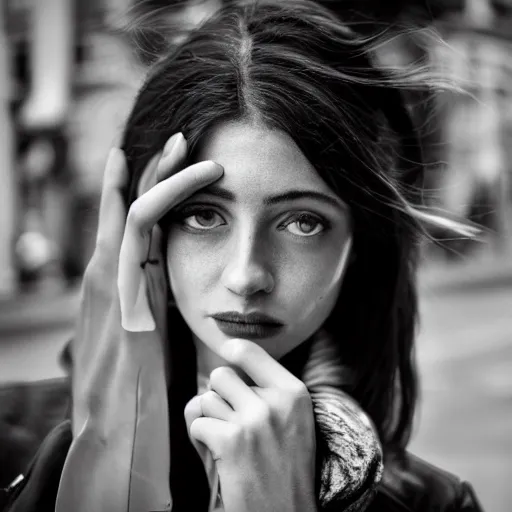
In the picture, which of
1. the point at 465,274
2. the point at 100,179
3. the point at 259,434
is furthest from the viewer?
the point at 465,274

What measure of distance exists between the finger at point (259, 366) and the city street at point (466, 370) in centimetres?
27

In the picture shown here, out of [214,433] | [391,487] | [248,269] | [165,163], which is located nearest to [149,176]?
[165,163]

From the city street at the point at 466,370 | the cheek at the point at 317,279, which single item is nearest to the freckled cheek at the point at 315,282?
the cheek at the point at 317,279

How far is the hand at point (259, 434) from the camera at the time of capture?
56 cm

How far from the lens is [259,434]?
558 mm

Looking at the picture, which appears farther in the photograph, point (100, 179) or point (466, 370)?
point (466, 370)

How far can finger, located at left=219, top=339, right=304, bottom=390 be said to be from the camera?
0.58 meters

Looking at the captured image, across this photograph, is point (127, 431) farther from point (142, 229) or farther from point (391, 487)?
point (391, 487)

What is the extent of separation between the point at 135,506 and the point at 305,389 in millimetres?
191

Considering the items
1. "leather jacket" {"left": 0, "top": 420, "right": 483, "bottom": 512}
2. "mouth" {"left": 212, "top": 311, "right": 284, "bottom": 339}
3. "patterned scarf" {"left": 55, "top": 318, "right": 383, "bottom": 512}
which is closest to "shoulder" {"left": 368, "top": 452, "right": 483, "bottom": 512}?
"leather jacket" {"left": 0, "top": 420, "right": 483, "bottom": 512}

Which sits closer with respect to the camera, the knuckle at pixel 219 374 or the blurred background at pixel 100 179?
the knuckle at pixel 219 374

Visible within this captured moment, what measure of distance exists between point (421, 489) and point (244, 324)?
0.30 meters

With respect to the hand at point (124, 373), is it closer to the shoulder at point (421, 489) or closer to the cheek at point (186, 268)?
the cheek at point (186, 268)

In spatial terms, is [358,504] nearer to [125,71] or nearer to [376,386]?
[376,386]
